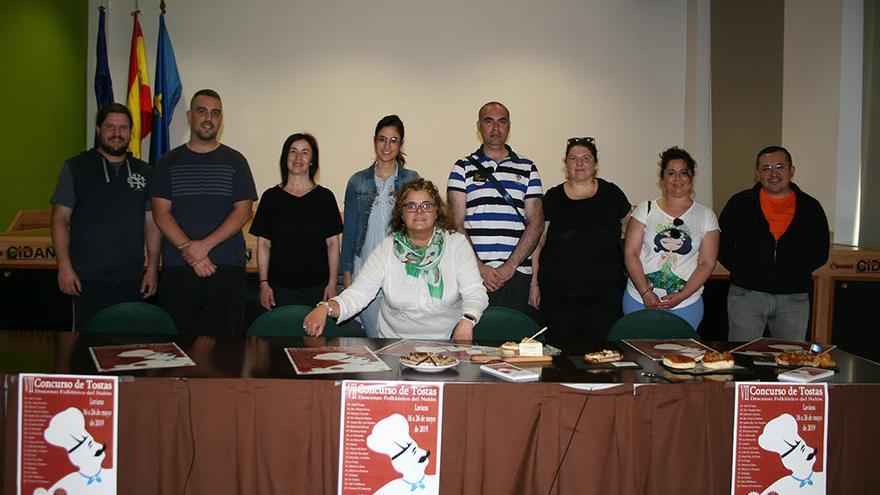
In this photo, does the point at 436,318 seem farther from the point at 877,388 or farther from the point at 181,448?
the point at 877,388

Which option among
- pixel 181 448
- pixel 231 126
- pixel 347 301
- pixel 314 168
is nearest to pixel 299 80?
pixel 231 126

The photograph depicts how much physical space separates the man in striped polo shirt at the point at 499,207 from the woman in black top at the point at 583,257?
18cm

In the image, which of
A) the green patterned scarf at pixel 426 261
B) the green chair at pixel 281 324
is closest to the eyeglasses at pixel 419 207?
the green patterned scarf at pixel 426 261

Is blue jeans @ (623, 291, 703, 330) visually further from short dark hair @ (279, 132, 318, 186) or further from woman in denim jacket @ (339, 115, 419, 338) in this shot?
short dark hair @ (279, 132, 318, 186)

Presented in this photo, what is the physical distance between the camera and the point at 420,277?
316cm

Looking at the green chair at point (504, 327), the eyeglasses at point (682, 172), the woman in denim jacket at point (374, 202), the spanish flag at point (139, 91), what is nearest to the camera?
the green chair at point (504, 327)

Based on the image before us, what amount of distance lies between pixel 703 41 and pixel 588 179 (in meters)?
3.68

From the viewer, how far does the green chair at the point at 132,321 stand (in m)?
3.07

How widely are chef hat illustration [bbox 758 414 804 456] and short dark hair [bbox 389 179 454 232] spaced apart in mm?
1624

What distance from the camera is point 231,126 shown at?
6.79m

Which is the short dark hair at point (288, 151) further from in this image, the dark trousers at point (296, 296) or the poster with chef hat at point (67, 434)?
the poster with chef hat at point (67, 434)

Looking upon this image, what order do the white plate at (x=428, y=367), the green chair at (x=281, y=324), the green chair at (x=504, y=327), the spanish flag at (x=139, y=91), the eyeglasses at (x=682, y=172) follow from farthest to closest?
the spanish flag at (x=139, y=91), the eyeglasses at (x=682, y=172), the green chair at (x=504, y=327), the green chair at (x=281, y=324), the white plate at (x=428, y=367)

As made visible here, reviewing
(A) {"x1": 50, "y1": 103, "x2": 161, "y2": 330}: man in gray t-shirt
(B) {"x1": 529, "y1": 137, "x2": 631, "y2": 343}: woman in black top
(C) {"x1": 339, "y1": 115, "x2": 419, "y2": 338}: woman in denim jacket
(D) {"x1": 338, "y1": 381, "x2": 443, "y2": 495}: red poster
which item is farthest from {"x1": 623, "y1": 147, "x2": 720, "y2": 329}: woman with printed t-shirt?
(A) {"x1": 50, "y1": 103, "x2": 161, "y2": 330}: man in gray t-shirt

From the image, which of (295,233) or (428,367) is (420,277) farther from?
(295,233)
